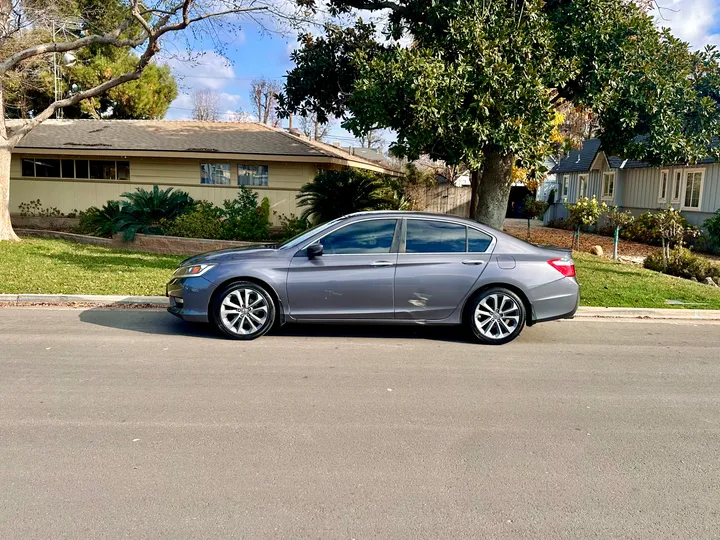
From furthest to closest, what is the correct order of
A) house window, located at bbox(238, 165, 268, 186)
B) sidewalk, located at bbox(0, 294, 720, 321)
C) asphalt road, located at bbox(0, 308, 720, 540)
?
house window, located at bbox(238, 165, 268, 186) → sidewalk, located at bbox(0, 294, 720, 321) → asphalt road, located at bbox(0, 308, 720, 540)

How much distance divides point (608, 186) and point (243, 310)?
23068 millimetres

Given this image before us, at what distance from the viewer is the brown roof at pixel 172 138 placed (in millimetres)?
17406

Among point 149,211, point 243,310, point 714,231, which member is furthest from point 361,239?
point 714,231

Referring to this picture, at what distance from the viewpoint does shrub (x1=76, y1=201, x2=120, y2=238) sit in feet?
52.0

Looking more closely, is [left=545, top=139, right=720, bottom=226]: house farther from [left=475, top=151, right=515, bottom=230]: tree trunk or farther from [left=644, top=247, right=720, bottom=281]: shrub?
[left=475, top=151, right=515, bottom=230]: tree trunk

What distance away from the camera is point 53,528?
303cm

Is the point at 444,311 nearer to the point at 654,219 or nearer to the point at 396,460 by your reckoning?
the point at 396,460

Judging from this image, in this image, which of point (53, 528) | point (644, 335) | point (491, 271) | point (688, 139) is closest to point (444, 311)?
point (491, 271)

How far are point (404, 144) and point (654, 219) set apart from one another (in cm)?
1242

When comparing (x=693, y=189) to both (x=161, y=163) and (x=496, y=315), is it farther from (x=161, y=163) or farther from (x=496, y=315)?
(x=161, y=163)

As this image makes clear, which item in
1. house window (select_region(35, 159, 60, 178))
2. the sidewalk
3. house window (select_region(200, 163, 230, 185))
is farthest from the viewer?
house window (select_region(35, 159, 60, 178))

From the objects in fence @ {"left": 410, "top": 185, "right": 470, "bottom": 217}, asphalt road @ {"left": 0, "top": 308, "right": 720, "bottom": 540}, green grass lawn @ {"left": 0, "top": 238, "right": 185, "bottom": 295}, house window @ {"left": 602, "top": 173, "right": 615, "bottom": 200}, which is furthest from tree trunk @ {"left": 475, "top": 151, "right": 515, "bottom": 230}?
house window @ {"left": 602, "top": 173, "right": 615, "bottom": 200}

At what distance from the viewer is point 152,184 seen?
18.3 m

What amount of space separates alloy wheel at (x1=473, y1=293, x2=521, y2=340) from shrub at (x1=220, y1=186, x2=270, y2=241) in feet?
30.7
